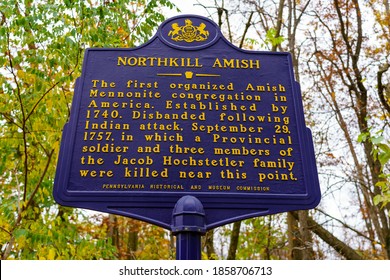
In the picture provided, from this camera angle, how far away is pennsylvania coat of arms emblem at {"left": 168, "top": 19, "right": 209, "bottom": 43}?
4.72 m

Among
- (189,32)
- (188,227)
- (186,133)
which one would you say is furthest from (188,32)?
(188,227)

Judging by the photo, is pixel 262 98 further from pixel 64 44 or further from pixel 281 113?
pixel 64 44

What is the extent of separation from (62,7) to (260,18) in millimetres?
8568

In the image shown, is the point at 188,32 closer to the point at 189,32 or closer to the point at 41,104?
the point at 189,32

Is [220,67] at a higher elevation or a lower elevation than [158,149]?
higher

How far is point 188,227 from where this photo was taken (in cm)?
349

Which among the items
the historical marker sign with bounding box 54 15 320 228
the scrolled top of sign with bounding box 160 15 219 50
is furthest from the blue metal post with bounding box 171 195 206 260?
the scrolled top of sign with bounding box 160 15 219 50

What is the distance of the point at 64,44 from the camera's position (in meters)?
5.94

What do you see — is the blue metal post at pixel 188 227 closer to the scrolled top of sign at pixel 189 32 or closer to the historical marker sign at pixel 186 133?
the historical marker sign at pixel 186 133

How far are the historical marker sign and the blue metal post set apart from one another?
0.46 feet

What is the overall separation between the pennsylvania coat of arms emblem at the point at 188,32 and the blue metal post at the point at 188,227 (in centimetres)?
204

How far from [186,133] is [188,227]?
98cm

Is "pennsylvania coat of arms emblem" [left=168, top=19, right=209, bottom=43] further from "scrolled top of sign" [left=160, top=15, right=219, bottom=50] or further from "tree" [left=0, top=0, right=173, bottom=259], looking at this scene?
"tree" [left=0, top=0, right=173, bottom=259]
